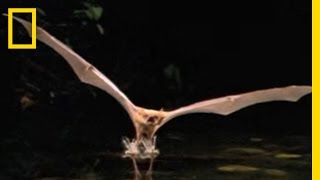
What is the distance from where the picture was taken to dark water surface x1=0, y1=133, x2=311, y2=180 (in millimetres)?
2742

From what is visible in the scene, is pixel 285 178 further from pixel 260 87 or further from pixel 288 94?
pixel 260 87

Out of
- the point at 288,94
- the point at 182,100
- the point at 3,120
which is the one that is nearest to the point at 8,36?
the point at 3,120

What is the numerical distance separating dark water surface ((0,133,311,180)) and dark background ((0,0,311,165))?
0.18 m

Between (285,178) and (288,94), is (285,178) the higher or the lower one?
the lower one

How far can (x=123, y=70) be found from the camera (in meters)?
3.63

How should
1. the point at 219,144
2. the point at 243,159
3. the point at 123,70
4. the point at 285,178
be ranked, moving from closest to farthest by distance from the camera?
the point at 285,178 → the point at 243,159 → the point at 219,144 → the point at 123,70

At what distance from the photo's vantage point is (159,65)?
12.2ft

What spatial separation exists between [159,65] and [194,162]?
2.85 ft

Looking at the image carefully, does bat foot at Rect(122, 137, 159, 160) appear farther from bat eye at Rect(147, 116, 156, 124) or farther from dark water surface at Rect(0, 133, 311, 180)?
dark water surface at Rect(0, 133, 311, 180)

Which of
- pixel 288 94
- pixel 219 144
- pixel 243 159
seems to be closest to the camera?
pixel 288 94

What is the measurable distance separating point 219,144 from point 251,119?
0.47m

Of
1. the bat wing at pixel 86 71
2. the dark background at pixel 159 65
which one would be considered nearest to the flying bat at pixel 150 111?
the bat wing at pixel 86 71

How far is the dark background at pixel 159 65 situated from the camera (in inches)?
135

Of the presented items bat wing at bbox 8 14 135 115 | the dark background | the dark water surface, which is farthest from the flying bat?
the dark background
